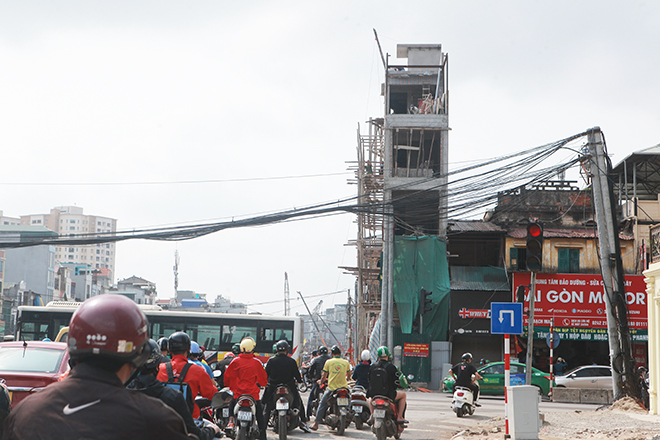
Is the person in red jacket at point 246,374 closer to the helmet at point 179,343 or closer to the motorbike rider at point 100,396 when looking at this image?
the helmet at point 179,343

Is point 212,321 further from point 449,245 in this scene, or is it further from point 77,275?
point 77,275

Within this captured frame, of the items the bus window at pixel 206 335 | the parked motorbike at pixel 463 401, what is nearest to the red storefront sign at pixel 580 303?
the bus window at pixel 206 335

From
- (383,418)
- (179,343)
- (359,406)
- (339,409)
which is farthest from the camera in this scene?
(339,409)

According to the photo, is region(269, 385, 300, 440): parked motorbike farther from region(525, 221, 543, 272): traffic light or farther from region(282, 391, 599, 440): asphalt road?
region(525, 221, 543, 272): traffic light

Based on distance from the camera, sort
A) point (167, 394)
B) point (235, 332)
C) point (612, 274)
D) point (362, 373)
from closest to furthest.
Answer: point (167, 394) < point (362, 373) < point (612, 274) < point (235, 332)

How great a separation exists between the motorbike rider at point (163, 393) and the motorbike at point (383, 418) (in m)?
Result: 6.00

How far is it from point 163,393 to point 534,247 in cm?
899

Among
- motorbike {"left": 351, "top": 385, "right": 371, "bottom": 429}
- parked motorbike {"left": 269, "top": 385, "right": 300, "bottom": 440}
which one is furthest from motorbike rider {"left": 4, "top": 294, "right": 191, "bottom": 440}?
motorbike {"left": 351, "top": 385, "right": 371, "bottom": 429}

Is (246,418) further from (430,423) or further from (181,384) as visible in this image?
(430,423)

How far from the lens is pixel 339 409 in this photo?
12.6 meters

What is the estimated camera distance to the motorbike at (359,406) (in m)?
12.2

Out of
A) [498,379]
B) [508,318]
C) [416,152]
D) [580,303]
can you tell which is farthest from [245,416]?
[416,152]

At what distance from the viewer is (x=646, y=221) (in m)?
33.4

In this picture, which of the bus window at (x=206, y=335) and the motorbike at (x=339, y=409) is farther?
the bus window at (x=206, y=335)
